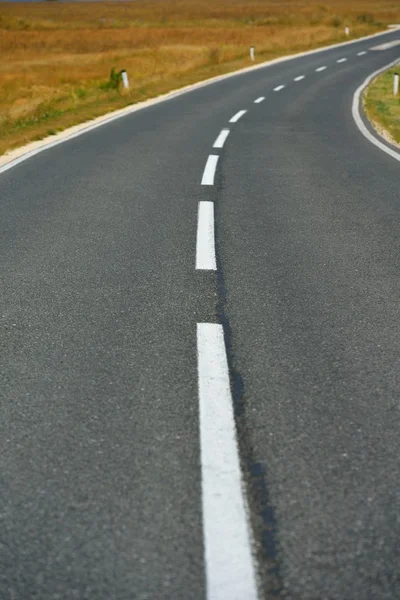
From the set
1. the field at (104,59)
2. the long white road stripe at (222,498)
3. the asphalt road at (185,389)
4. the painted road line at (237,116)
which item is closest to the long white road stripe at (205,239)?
the asphalt road at (185,389)

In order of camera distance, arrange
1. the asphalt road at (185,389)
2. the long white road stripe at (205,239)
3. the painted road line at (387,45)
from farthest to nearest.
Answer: the painted road line at (387,45) → the long white road stripe at (205,239) → the asphalt road at (185,389)

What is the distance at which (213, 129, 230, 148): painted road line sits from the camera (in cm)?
1372

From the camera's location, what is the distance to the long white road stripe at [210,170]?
1025cm

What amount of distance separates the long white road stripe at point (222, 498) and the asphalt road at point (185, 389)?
27 mm

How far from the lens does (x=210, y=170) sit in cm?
1108

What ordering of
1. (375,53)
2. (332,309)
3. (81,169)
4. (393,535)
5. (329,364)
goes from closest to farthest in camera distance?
(393,535), (329,364), (332,309), (81,169), (375,53)

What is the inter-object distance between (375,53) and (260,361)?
39250 millimetres

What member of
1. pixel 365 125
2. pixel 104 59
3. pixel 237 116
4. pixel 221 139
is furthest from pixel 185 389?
pixel 104 59

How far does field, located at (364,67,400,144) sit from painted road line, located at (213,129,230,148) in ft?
11.0

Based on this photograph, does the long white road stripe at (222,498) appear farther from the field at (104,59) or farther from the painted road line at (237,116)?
the painted road line at (237,116)

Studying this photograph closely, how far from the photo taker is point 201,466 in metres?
3.02

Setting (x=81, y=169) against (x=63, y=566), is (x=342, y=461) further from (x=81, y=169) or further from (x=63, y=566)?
(x=81, y=169)

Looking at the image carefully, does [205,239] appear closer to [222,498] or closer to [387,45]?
[222,498]

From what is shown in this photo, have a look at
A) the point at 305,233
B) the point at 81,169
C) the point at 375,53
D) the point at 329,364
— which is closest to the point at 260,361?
the point at 329,364
